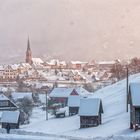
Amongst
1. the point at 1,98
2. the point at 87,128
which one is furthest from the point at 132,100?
the point at 1,98

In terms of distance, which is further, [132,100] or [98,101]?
[98,101]

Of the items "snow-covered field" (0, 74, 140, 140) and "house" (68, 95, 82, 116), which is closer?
"snow-covered field" (0, 74, 140, 140)

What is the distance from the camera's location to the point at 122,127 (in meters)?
37.0

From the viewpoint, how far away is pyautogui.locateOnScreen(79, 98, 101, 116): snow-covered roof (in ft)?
144

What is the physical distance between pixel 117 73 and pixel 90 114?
175 feet

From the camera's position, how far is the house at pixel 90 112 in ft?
143

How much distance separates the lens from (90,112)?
4409 cm

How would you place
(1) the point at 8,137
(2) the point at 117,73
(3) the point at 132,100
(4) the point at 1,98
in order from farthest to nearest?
(2) the point at 117,73 < (4) the point at 1,98 < (3) the point at 132,100 < (1) the point at 8,137

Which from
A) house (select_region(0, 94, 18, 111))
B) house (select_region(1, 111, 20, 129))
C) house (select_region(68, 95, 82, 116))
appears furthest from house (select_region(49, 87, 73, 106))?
house (select_region(1, 111, 20, 129))

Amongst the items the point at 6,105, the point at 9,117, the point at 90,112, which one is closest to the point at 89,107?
the point at 90,112

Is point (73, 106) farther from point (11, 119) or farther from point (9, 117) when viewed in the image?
point (11, 119)

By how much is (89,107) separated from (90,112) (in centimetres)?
57

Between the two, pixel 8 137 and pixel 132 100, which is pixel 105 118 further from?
pixel 8 137

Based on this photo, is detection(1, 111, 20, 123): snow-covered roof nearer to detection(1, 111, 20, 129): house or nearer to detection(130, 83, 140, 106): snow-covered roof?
detection(1, 111, 20, 129): house
